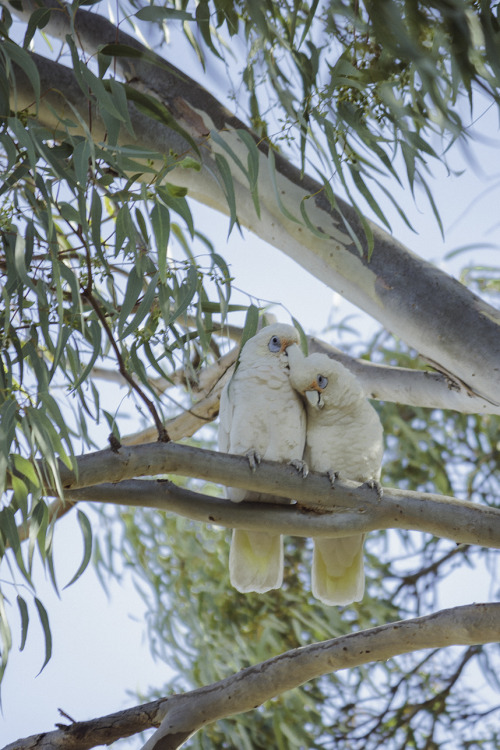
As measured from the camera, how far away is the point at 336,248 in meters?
1.57

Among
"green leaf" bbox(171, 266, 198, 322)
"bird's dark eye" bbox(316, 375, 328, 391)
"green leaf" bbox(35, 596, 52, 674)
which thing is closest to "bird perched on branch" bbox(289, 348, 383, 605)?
"bird's dark eye" bbox(316, 375, 328, 391)

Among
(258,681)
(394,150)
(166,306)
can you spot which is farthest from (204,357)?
(258,681)

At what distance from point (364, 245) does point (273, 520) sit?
1.79 ft

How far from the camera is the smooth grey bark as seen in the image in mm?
1446

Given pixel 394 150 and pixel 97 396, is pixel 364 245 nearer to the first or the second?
pixel 394 150

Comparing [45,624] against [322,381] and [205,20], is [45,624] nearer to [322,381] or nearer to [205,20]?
[322,381]

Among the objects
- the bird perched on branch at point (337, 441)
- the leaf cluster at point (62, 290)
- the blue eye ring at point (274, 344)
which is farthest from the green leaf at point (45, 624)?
the blue eye ring at point (274, 344)

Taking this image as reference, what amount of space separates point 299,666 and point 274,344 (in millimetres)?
656

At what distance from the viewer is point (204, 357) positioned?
51.4 inches

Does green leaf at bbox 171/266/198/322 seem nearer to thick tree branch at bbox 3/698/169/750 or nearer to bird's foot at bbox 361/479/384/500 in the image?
bird's foot at bbox 361/479/384/500

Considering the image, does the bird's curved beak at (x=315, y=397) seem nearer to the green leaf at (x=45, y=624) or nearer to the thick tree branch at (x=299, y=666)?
the thick tree branch at (x=299, y=666)

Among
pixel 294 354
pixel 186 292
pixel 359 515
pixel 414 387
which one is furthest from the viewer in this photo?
pixel 414 387

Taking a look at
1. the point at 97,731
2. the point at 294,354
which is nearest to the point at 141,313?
the point at 294,354

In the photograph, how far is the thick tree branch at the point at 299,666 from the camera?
1352 mm
